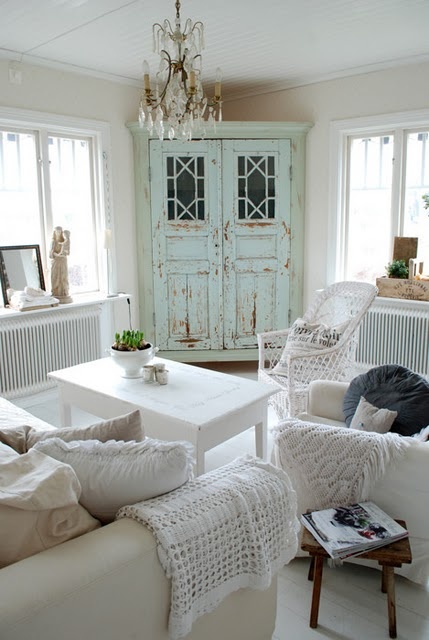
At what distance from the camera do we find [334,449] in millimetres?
2025

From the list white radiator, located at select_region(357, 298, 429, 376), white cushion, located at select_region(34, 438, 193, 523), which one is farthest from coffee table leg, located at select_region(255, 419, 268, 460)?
white radiator, located at select_region(357, 298, 429, 376)

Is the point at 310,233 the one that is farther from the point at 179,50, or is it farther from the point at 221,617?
the point at 221,617

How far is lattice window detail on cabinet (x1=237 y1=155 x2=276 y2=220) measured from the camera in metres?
4.75

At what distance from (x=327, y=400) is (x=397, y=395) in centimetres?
41

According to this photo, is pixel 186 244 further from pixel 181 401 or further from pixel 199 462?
pixel 199 462

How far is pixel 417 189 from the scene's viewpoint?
174 inches

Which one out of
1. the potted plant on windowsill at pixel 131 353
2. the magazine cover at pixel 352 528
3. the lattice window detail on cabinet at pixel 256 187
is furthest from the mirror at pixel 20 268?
the magazine cover at pixel 352 528

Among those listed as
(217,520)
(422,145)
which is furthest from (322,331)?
(217,520)

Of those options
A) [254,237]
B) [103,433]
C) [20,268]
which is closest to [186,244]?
[254,237]

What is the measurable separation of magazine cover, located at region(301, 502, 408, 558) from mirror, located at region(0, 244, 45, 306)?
10.0 ft

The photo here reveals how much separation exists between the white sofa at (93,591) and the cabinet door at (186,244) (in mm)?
3551

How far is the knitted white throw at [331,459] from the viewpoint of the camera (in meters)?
1.97

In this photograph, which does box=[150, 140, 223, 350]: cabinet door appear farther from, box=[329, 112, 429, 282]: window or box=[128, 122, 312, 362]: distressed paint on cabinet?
box=[329, 112, 429, 282]: window

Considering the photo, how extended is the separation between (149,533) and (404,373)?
155cm
